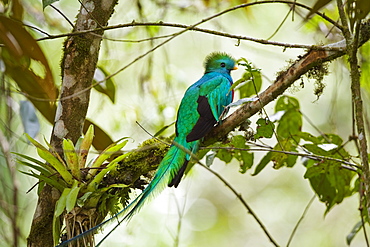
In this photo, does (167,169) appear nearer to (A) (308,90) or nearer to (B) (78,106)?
(B) (78,106)

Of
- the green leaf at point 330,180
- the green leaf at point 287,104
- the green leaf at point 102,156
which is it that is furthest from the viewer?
the green leaf at point 287,104

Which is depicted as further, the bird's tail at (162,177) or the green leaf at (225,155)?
the green leaf at (225,155)

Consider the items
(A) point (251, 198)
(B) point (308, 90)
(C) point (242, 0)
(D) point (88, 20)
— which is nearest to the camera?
(D) point (88, 20)

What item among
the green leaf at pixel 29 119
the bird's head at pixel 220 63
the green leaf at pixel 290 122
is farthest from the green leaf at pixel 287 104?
the green leaf at pixel 29 119

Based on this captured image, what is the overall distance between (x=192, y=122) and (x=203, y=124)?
0.10 metres

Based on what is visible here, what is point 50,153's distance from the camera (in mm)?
2209

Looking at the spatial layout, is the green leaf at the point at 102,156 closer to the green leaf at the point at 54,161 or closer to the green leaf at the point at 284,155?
the green leaf at the point at 54,161

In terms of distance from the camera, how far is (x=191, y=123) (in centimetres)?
273

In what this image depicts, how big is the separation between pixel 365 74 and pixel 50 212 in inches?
89.0

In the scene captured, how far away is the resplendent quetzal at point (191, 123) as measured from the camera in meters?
2.36

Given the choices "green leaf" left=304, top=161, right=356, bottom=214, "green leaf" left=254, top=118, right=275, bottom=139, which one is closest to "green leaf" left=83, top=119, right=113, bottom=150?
"green leaf" left=254, top=118, right=275, bottom=139

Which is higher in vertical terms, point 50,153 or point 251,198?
point 251,198

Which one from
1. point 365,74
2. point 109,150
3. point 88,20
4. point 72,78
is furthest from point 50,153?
point 365,74

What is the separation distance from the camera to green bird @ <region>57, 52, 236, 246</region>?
234cm
